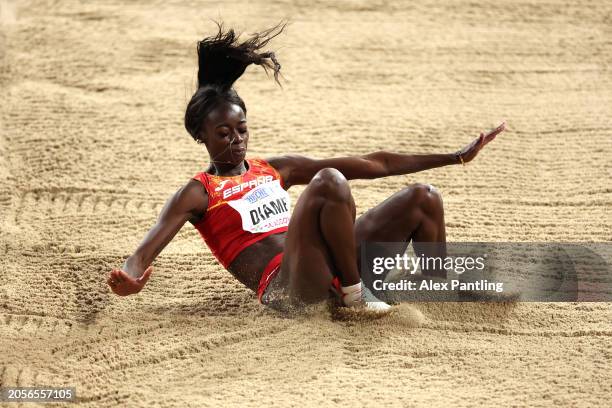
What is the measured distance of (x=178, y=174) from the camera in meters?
5.88

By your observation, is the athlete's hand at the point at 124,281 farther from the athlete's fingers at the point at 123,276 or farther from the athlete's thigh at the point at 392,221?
the athlete's thigh at the point at 392,221

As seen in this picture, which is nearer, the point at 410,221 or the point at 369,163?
the point at 410,221

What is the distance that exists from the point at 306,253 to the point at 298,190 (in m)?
1.82

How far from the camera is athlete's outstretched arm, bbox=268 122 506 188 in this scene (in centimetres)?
446

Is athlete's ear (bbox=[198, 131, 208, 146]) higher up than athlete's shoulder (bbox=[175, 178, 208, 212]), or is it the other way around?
athlete's ear (bbox=[198, 131, 208, 146])

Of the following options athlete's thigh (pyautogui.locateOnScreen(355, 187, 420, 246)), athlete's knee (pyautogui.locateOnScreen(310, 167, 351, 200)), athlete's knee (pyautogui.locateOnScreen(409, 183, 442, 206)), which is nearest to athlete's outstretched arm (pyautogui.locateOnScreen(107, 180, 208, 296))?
athlete's knee (pyautogui.locateOnScreen(310, 167, 351, 200))

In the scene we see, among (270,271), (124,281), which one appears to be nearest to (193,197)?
(270,271)

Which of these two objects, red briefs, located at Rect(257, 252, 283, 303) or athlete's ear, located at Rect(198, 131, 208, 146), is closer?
red briefs, located at Rect(257, 252, 283, 303)

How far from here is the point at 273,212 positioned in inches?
168

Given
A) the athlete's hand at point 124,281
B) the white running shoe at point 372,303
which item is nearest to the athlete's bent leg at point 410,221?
the white running shoe at point 372,303

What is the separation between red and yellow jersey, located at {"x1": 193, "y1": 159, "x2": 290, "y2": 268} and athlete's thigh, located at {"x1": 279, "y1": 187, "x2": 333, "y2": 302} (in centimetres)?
27

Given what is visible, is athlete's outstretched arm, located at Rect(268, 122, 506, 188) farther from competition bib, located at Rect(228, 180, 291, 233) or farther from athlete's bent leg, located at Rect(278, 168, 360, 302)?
athlete's bent leg, located at Rect(278, 168, 360, 302)

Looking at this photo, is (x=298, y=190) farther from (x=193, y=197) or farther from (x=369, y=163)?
(x=193, y=197)

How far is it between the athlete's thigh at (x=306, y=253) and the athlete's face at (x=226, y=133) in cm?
48
